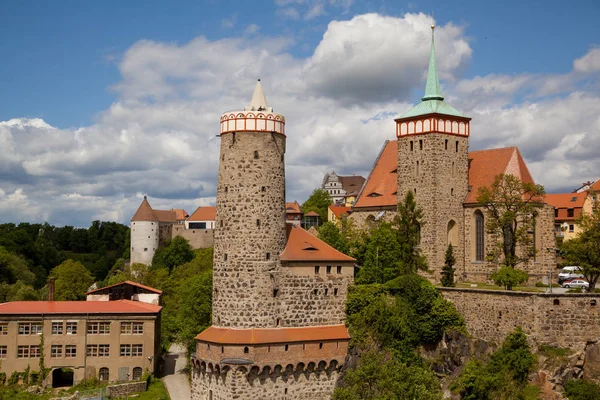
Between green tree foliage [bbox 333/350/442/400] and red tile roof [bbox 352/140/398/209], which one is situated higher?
red tile roof [bbox 352/140/398/209]

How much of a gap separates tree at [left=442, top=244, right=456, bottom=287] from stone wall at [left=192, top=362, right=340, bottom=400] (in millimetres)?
9756

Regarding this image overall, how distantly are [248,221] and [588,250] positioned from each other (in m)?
20.8

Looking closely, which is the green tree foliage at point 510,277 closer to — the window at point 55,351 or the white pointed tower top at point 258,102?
the white pointed tower top at point 258,102

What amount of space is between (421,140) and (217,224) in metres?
20.1

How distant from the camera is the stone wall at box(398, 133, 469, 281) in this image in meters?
53.2

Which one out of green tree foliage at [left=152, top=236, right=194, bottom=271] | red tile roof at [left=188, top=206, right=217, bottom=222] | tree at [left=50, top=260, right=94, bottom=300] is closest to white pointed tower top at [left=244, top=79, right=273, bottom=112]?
tree at [left=50, top=260, right=94, bottom=300]

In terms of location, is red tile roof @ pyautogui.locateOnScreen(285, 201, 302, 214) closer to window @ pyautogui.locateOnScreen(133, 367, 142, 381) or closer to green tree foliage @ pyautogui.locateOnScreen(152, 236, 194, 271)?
green tree foliage @ pyautogui.locateOnScreen(152, 236, 194, 271)

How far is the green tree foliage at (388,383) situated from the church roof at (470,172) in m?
21.8

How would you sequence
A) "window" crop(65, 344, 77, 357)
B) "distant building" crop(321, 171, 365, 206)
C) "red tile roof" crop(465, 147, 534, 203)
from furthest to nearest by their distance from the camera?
"distant building" crop(321, 171, 365, 206) < "red tile roof" crop(465, 147, 534, 203) < "window" crop(65, 344, 77, 357)

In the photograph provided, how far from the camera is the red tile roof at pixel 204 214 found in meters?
112

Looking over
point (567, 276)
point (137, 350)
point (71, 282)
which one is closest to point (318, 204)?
point (71, 282)

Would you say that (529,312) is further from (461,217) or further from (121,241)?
(121,241)

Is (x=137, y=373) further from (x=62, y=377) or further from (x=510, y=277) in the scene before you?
(x=510, y=277)

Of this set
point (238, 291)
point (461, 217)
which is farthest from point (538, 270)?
point (238, 291)
